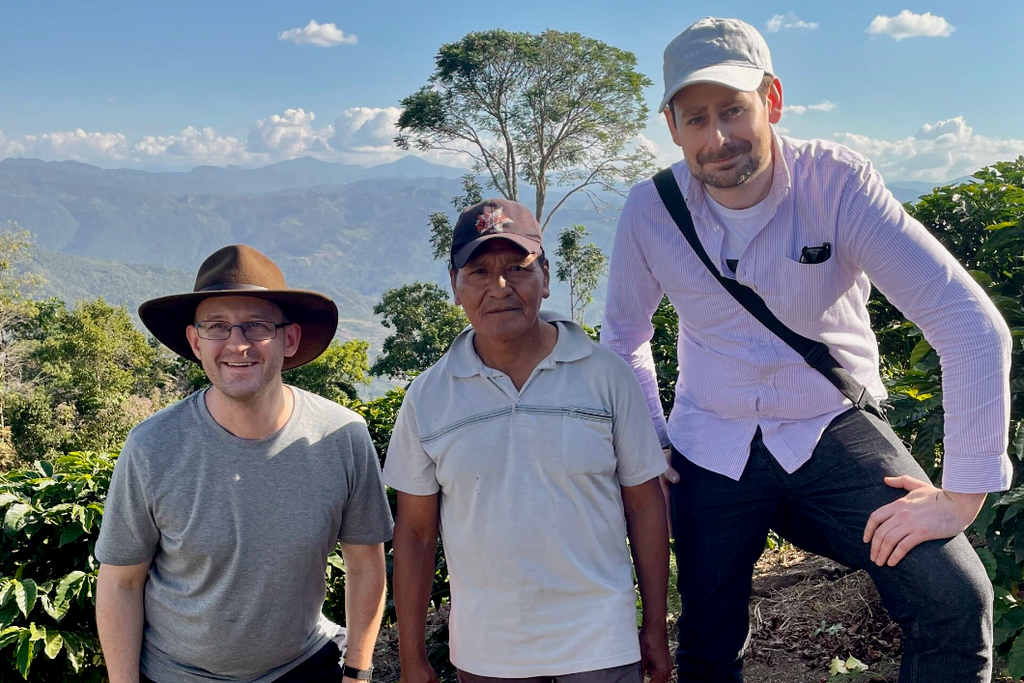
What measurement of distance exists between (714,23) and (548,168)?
1664 inches

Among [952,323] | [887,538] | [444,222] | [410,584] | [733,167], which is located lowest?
[410,584]

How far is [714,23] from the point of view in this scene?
2.06 meters

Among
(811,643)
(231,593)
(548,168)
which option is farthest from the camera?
(548,168)

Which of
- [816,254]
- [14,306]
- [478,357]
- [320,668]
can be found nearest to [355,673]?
[320,668]

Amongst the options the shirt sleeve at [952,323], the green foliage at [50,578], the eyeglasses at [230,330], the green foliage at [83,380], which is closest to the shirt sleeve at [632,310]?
the shirt sleeve at [952,323]

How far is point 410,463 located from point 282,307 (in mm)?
694

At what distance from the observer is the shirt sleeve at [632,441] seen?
2.14 meters

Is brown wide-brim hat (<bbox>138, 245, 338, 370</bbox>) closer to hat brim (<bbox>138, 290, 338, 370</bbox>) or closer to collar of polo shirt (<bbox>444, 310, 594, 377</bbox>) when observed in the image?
hat brim (<bbox>138, 290, 338, 370</bbox>)

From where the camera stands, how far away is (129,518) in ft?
7.62

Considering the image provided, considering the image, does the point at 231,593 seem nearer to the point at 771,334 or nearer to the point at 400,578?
the point at 400,578

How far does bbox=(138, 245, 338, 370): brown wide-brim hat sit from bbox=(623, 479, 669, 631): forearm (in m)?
1.02

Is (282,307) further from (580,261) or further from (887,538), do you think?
(580,261)

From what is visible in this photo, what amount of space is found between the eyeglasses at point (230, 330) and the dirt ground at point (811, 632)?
1780mm

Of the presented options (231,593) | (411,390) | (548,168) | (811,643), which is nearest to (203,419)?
(231,593)
